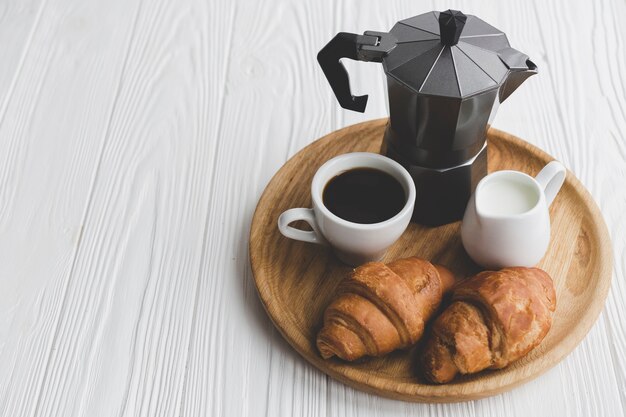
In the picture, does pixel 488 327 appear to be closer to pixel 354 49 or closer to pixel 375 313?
pixel 375 313

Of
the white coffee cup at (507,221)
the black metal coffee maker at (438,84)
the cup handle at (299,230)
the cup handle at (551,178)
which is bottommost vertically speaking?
the cup handle at (299,230)

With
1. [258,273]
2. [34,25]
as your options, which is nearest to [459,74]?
[258,273]

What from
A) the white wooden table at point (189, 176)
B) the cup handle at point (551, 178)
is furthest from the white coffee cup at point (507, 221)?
the white wooden table at point (189, 176)

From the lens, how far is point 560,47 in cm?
140

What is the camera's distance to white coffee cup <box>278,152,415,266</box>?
906mm

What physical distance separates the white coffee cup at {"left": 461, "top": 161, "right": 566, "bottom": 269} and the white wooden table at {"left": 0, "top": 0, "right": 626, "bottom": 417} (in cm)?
17

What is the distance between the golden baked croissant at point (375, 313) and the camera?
0.85m

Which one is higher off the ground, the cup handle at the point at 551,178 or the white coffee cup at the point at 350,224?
the cup handle at the point at 551,178

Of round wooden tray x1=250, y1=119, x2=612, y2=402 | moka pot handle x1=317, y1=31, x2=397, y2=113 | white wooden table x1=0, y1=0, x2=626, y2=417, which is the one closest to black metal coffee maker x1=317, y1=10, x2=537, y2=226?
moka pot handle x1=317, y1=31, x2=397, y2=113

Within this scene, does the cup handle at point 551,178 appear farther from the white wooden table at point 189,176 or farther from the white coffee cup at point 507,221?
the white wooden table at point 189,176

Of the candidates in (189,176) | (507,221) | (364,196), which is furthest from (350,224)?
(189,176)

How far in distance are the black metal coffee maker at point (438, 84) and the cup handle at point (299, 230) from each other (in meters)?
0.16

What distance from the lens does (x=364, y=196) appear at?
96 centimetres

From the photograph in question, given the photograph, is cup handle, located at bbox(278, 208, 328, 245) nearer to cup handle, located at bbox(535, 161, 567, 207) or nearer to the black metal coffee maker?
the black metal coffee maker
